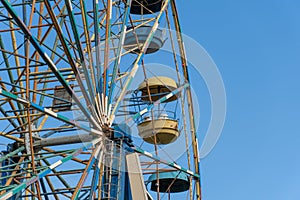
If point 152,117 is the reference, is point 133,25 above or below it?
above

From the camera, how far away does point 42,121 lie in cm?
1543

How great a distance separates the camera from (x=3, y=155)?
46.8ft

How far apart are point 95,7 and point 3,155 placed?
3356 millimetres

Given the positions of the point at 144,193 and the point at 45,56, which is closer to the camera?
the point at 45,56

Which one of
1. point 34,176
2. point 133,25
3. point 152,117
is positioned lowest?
point 34,176

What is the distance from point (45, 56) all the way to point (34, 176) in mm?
1803

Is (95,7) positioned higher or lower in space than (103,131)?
higher

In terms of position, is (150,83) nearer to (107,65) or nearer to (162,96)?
(162,96)

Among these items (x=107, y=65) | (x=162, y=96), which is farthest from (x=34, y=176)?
(x=162, y=96)

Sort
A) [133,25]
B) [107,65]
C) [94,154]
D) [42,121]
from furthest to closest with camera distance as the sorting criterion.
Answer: [133,25] → [42,121] → [107,65] → [94,154]

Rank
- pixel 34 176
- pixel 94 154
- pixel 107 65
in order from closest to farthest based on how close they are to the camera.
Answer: pixel 34 176
pixel 94 154
pixel 107 65

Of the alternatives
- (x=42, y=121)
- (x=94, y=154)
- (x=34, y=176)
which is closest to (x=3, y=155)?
(x=42, y=121)

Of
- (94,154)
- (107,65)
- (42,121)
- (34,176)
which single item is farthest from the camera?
(42,121)

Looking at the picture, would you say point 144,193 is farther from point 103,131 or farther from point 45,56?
point 45,56
